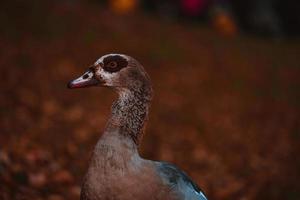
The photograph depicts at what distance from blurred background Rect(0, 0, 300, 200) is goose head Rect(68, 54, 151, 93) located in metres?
1.85

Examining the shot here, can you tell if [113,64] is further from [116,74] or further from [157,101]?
[157,101]

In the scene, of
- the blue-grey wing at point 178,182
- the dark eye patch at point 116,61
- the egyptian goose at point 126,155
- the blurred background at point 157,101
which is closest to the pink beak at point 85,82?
the egyptian goose at point 126,155

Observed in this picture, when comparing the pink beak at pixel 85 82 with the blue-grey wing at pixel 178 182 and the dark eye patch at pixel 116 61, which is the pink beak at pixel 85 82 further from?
the blue-grey wing at pixel 178 182

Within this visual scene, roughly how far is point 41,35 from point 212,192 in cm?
827

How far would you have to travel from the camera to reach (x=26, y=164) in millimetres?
6891

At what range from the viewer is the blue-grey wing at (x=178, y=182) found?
4.10 m

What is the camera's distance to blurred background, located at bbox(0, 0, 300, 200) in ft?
25.6

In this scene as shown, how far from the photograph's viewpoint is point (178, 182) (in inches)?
164

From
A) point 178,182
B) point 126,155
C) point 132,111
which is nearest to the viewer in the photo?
point 126,155

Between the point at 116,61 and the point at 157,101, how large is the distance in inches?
334

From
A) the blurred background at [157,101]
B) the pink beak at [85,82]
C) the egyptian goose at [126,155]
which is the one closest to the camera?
the egyptian goose at [126,155]

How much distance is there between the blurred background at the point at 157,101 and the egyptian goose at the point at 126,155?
1900mm

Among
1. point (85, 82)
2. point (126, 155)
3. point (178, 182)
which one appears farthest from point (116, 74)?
point (178, 182)

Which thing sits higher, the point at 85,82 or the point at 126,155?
the point at 85,82
